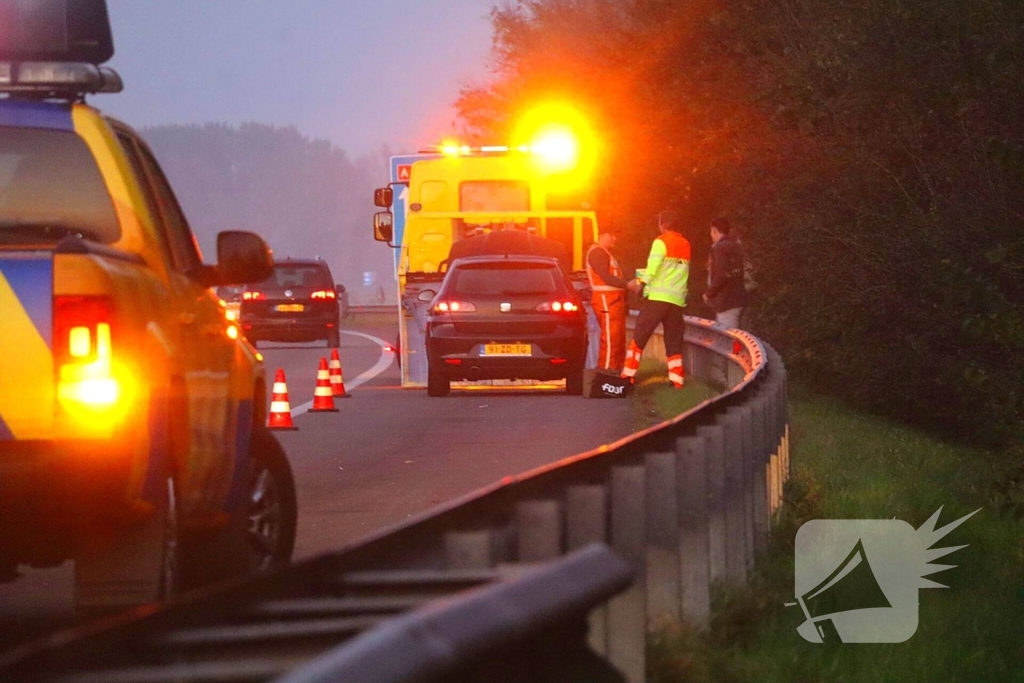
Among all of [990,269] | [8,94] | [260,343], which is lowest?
[260,343]

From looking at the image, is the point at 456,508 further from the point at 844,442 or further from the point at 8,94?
the point at 844,442

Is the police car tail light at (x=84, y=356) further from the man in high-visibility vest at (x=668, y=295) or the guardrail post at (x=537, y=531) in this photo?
the man in high-visibility vest at (x=668, y=295)

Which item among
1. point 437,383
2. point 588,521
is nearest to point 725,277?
point 437,383

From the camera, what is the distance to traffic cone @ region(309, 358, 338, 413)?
1967 cm

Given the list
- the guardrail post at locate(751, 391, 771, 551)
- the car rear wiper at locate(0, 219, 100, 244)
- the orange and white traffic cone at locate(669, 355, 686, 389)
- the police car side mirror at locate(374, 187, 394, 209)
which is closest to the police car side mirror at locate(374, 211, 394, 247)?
the police car side mirror at locate(374, 187, 394, 209)

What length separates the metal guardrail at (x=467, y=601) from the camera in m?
2.38

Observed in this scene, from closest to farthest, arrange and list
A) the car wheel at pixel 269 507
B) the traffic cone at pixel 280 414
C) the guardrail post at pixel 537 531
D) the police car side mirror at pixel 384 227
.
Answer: the guardrail post at pixel 537 531 → the car wheel at pixel 269 507 → the traffic cone at pixel 280 414 → the police car side mirror at pixel 384 227

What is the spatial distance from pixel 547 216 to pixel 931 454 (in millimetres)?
10531

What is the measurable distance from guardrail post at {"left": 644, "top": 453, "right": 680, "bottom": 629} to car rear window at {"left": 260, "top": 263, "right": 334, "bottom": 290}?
3127 centimetres

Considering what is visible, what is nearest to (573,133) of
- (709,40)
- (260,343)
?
(709,40)

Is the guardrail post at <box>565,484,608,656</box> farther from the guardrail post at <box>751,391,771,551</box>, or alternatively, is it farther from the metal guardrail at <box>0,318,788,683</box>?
the guardrail post at <box>751,391,771,551</box>

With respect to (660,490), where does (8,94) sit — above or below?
above

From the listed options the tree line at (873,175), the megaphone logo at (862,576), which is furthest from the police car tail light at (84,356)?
the tree line at (873,175)

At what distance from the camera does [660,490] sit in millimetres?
6031
